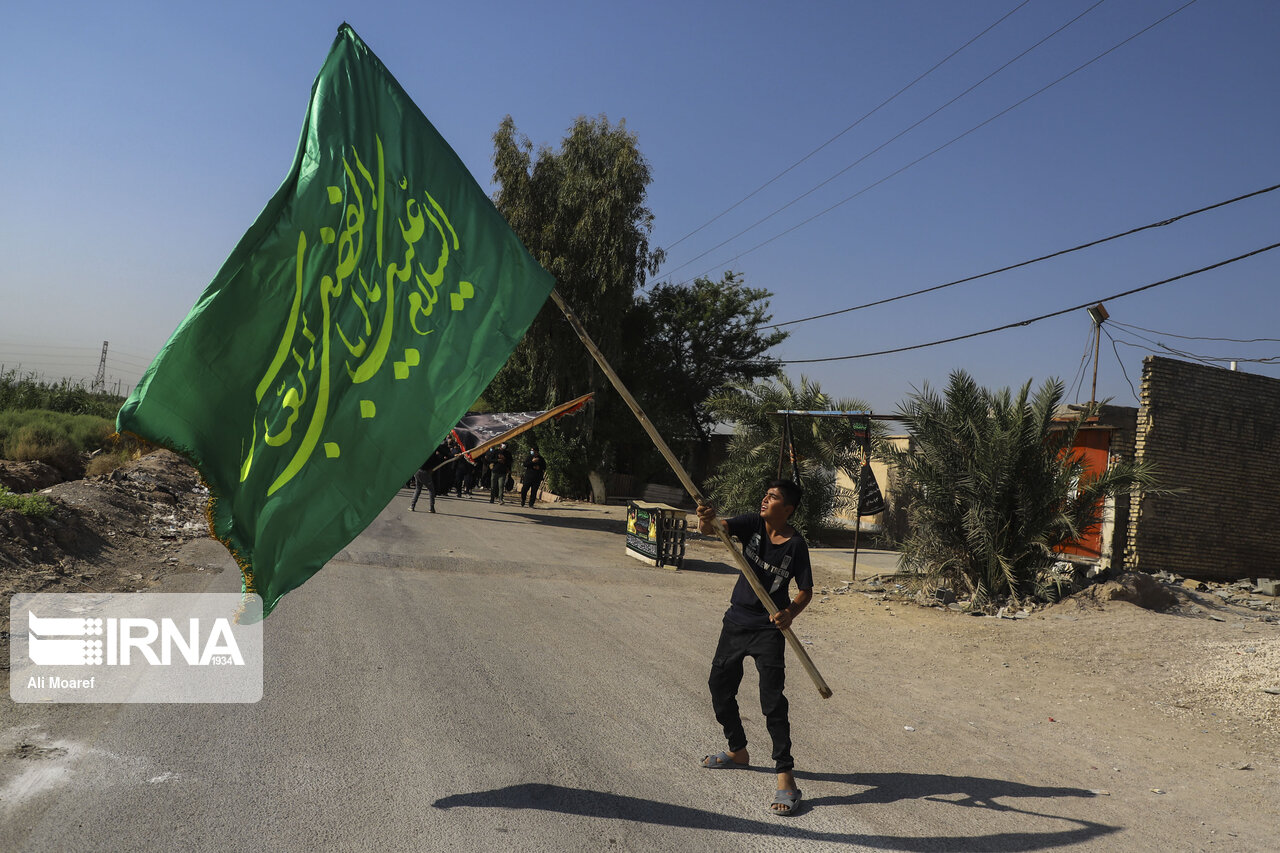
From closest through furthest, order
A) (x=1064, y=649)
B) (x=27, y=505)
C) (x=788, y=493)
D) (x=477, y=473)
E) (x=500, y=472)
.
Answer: (x=788, y=493) < (x=27, y=505) < (x=1064, y=649) < (x=500, y=472) < (x=477, y=473)

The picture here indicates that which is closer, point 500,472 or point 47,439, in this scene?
point 47,439

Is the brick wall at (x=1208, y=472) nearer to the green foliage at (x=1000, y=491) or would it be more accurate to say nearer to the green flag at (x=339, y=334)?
the green foliage at (x=1000, y=491)

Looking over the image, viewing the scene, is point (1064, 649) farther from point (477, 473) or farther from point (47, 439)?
point (477, 473)

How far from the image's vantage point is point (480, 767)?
477 cm

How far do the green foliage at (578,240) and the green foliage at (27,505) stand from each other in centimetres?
1757

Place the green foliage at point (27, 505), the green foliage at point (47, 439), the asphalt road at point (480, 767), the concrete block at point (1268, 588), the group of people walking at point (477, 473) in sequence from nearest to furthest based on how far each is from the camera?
the asphalt road at point (480, 767) → the green foliage at point (27, 505) → the concrete block at point (1268, 588) → the green foliage at point (47, 439) → the group of people walking at point (477, 473)

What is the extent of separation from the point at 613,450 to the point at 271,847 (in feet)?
89.5

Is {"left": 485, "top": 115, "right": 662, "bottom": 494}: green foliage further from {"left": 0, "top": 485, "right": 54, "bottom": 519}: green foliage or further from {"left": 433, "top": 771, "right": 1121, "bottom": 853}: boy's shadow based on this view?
{"left": 433, "top": 771, "right": 1121, "bottom": 853}: boy's shadow

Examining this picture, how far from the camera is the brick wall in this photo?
617 inches

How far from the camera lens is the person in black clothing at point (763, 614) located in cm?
479

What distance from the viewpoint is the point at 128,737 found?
190 inches

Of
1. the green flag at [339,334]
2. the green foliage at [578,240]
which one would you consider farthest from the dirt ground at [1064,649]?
the green foliage at [578,240]

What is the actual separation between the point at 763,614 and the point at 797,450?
51.2 feet

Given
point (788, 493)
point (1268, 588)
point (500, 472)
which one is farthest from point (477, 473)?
point (788, 493)
